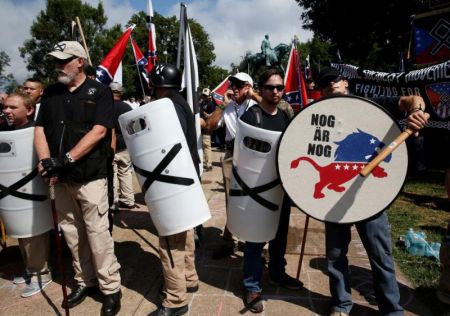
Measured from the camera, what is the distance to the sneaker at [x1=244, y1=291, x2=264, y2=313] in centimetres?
295

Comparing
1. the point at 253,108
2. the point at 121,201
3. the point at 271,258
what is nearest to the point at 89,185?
the point at 253,108

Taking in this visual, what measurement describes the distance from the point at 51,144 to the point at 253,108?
1.75 metres

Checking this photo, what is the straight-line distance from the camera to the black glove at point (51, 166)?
9.04 ft

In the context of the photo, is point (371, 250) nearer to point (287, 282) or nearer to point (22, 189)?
point (287, 282)

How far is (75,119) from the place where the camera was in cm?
293

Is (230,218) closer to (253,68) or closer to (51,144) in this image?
(51,144)

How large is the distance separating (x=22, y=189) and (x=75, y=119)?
33.8 inches

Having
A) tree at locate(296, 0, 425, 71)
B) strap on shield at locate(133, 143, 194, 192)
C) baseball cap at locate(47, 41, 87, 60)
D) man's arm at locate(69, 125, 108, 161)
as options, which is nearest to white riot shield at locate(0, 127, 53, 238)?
man's arm at locate(69, 125, 108, 161)

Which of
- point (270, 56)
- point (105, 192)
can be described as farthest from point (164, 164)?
point (270, 56)

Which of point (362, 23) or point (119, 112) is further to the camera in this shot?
point (362, 23)

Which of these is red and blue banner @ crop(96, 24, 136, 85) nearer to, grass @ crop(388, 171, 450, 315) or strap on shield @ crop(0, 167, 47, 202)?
strap on shield @ crop(0, 167, 47, 202)

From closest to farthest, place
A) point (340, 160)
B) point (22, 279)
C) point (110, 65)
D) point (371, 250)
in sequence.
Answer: point (340, 160) → point (371, 250) → point (22, 279) → point (110, 65)

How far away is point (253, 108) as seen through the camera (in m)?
3.02

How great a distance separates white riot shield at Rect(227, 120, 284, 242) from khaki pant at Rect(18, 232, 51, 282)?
6.29 feet
